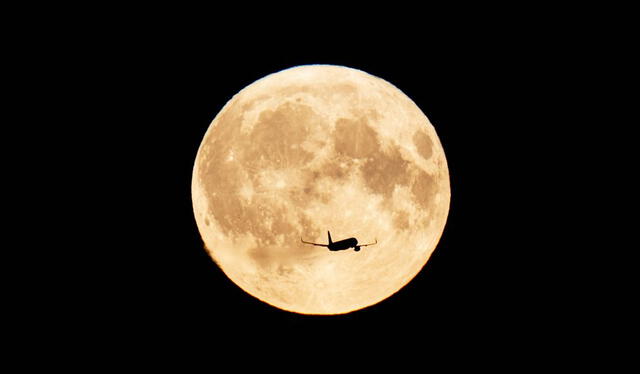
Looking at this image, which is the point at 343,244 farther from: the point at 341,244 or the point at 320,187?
the point at 320,187

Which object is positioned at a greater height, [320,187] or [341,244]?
[320,187]

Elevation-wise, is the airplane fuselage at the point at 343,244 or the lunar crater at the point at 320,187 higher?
the lunar crater at the point at 320,187

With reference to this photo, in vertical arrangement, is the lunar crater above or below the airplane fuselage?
above

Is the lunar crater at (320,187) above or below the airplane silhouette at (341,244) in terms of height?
above

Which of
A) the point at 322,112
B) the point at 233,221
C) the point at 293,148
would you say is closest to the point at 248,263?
the point at 233,221

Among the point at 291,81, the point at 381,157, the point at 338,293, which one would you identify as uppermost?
the point at 291,81

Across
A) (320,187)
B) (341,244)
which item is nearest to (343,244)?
(341,244)

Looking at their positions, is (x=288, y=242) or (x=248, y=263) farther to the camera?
(x=248, y=263)

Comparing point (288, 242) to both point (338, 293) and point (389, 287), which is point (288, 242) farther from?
point (389, 287)
